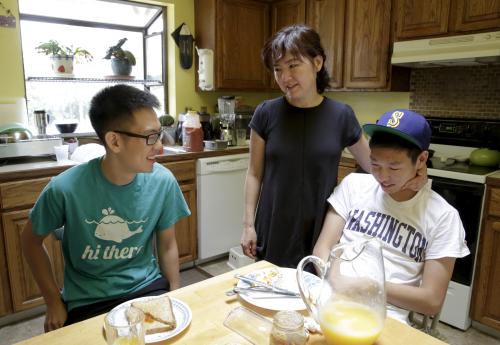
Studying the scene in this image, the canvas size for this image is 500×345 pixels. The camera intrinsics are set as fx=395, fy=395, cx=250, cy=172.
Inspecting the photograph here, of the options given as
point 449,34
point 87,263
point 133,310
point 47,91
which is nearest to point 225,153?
point 47,91

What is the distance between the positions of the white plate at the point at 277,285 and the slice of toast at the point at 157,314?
0.18 metres

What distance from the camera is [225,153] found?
10.0 ft

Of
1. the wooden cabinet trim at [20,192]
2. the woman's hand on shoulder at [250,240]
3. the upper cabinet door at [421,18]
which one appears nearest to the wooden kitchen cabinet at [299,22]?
the upper cabinet door at [421,18]

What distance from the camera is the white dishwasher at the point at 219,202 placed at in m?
2.99

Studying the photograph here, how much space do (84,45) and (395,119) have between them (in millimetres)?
2774

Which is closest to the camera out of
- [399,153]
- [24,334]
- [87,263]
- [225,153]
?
[399,153]

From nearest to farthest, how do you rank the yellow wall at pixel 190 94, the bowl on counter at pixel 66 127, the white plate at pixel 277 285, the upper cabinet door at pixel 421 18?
the white plate at pixel 277 285 < the upper cabinet door at pixel 421 18 < the bowl on counter at pixel 66 127 < the yellow wall at pixel 190 94

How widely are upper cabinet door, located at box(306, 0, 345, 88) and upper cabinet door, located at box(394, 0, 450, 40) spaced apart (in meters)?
0.47

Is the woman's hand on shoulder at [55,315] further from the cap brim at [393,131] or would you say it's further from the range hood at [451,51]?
the range hood at [451,51]

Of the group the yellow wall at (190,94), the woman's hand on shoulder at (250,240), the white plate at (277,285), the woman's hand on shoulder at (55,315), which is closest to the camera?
the white plate at (277,285)

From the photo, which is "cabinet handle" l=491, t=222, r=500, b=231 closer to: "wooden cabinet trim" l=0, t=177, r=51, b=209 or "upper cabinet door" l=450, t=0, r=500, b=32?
"upper cabinet door" l=450, t=0, r=500, b=32

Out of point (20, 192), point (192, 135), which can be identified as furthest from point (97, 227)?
point (192, 135)

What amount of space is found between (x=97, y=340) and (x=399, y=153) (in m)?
0.87

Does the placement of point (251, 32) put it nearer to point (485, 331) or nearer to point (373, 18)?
point (373, 18)
